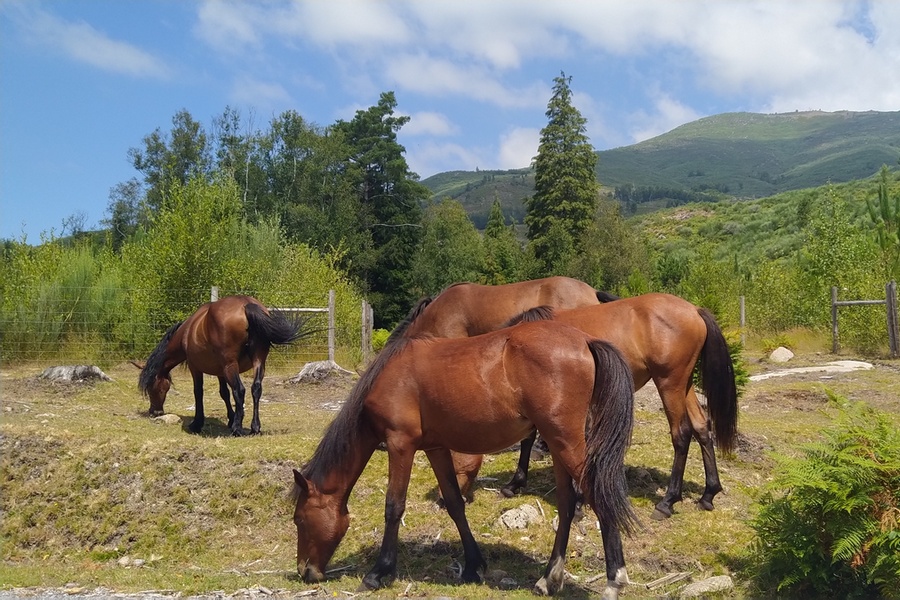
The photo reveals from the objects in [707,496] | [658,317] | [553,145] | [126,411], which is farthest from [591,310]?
[553,145]

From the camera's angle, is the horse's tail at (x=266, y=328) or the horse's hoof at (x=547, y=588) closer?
the horse's hoof at (x=547, y=588)

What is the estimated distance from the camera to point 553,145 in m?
52.3

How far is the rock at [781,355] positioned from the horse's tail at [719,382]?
15.6 m

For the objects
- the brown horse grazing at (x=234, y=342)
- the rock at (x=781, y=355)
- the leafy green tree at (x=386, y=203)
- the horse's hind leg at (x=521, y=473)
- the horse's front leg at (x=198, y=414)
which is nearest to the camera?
the horse's hind leg at (x=521, y=473)

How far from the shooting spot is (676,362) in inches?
272

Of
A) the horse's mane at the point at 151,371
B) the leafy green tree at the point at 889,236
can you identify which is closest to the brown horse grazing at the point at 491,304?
the horse's mane at the point at 151,371

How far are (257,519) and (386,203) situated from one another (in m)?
43.3

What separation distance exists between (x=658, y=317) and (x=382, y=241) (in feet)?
140

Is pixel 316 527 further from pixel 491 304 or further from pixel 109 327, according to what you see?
pixel 109 327

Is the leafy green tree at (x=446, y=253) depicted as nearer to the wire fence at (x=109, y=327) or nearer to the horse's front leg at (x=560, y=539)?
the wire fence at (x=109, y=327)

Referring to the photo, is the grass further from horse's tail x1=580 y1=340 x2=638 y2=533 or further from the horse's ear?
horse's tail x1=580 y1=340 x2=638 y2=533

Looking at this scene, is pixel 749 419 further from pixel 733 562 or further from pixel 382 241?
pixel 382 241

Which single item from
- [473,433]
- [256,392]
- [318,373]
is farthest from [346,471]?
[318,373]

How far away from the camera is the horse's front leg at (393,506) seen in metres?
5.41
